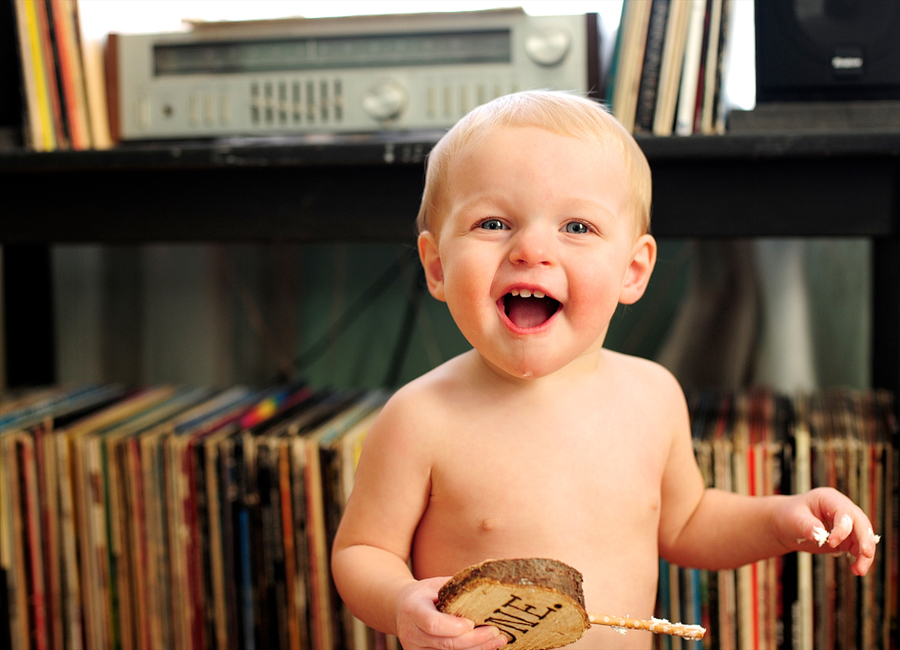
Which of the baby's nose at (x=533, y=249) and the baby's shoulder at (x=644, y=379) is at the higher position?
the baby's nose at (x=533, y=249)

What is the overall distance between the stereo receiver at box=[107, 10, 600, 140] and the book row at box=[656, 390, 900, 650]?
47cm

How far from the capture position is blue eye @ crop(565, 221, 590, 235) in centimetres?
56

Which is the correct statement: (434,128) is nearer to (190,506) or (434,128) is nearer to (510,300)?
(510,300)

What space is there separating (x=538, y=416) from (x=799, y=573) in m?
0.46

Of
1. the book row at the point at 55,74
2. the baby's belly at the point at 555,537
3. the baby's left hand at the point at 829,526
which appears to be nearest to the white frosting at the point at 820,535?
the baby's left hand at the point at 829,526

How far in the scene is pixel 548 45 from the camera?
3.00 feet

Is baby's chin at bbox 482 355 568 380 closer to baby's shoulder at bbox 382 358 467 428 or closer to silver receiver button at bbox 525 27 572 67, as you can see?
baby's shoulder at bbox 382 358 467 428

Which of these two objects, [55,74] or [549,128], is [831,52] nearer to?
[549,128]

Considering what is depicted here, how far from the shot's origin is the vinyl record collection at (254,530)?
86 cm

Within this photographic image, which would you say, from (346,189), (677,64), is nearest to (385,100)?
(346,189)

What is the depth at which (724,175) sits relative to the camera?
2.56 ft

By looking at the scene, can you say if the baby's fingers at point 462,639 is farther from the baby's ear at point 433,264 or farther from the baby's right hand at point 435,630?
the baby's ear at point 433,264

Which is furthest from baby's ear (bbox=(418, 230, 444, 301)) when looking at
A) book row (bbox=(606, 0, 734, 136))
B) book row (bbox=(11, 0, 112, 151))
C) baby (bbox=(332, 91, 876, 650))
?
book row (bbox=(11, 0, 112, 151))

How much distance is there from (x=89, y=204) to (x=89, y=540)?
429 millimetres
